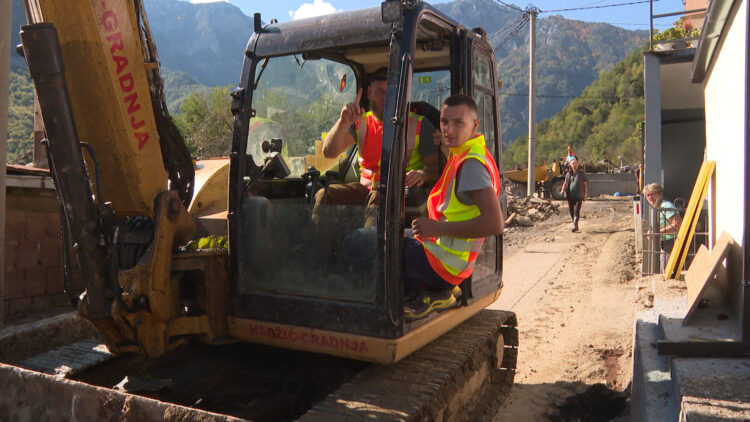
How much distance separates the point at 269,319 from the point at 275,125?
1254mm

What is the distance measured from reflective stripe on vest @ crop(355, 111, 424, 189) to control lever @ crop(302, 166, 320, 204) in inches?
15.1

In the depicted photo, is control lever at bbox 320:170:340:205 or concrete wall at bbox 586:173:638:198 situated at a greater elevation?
control lever at bbox 320:170:340:205

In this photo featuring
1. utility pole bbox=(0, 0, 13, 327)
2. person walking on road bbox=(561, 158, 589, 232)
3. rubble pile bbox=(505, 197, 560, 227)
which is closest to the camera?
utility pole bbox=(0, 0, 13, 327)

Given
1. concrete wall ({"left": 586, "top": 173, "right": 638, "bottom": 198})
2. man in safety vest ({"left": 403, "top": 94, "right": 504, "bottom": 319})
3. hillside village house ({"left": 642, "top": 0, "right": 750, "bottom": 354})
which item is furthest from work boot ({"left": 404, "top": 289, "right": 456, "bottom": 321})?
concrete wall ({"left": 586, "top": 173, "right": 638, "bottom": 198})

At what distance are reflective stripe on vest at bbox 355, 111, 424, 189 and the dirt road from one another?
82.9 inches

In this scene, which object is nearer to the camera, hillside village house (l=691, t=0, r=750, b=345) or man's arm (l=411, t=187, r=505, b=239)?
man's arm (l=411, t=187, r=505, b=239)

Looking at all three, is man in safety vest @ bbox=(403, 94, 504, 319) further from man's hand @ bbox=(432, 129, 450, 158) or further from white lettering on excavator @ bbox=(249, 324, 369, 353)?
man's hand @ bbox=(432, 129, 450, 158)

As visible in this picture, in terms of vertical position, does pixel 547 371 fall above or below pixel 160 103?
below

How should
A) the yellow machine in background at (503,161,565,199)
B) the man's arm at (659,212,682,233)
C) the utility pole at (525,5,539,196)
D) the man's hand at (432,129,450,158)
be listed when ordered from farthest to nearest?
1. the yellow machine in background at (503,161,565,199)
2. the utility pole at (525,5,539,196)
3. the man's arm at (659,212,682,233)
4. the man's hand at (432,129,450,158)

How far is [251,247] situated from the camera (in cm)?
369

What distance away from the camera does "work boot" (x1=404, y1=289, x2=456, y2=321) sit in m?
3.44

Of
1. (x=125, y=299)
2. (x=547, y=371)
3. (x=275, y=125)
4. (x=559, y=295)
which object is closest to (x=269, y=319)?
(x=125, y=299)

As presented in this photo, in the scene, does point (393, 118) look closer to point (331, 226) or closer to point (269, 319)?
point (331, 226)

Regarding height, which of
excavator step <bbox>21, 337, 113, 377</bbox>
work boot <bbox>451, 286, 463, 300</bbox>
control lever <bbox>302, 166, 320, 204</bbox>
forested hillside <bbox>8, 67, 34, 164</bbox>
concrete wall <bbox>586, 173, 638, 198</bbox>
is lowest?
concrete wall <bbox>586, 173, 638, 198</bbox>
